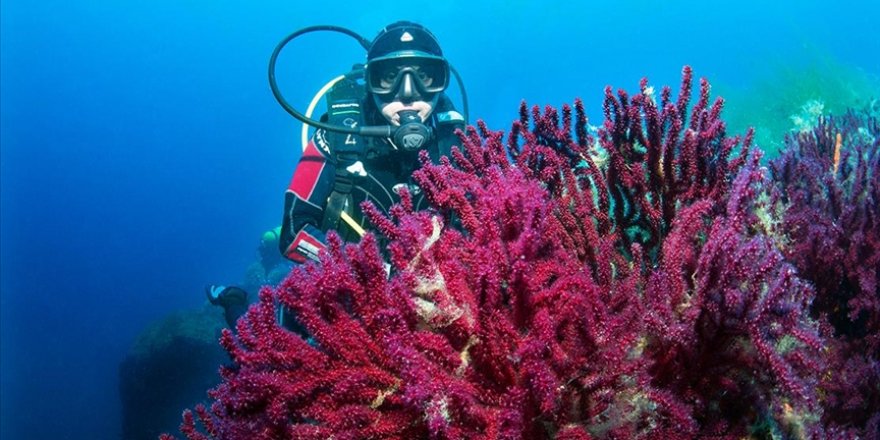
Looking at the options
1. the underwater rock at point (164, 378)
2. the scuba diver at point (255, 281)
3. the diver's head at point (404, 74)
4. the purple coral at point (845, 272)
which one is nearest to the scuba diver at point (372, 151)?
the diver's head at point (404, 74)

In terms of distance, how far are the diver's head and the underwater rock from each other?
11.6m

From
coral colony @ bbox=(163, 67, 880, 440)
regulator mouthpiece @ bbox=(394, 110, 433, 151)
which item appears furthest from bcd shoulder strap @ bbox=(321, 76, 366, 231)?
coral colony @ bbox=(163, 67, 880, 440)

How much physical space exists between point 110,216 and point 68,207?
17737mm

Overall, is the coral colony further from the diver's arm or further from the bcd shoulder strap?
the diver's arm

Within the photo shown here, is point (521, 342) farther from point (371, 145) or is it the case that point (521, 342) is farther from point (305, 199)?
point (305, 199)

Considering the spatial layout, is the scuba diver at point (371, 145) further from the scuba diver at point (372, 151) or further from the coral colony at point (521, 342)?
the coral colony at point (521, 342)

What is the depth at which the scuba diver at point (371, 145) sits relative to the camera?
4.77m

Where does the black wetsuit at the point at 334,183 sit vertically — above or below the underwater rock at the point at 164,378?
below

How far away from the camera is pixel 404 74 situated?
16.5 feet

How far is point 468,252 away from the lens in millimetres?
1867

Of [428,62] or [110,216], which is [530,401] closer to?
[428,62]

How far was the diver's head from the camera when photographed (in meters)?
5.08

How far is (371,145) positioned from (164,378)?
1349 cm

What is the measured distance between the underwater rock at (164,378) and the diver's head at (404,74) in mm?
11640
